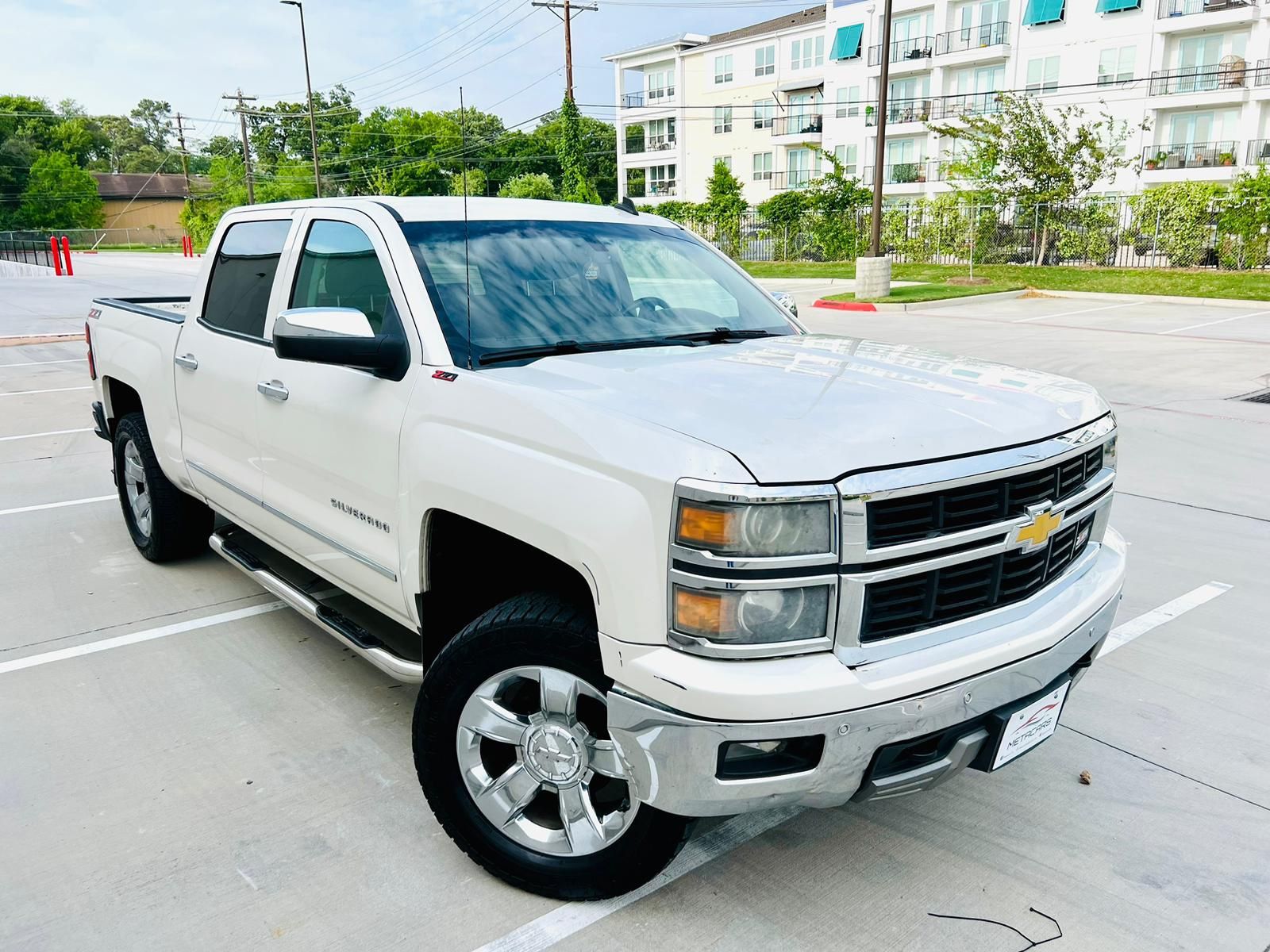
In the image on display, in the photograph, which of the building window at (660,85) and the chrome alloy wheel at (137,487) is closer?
the chrome alloy wheel at (137,487)

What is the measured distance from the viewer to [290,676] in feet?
13.7

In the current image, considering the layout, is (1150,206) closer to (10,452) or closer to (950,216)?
(950,216)

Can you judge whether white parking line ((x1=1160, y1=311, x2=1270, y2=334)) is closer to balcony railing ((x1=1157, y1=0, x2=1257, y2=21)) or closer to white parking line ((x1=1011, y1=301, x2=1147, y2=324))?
white parking line ((x1=1011, y1=301, x2=1147, y2=324))

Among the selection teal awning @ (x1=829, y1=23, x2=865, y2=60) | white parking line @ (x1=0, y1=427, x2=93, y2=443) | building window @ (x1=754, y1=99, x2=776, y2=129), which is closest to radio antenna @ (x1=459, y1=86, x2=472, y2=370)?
white parking line @ (x1=0, y1=427, x2=93, y2=443)

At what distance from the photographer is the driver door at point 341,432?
125 inches

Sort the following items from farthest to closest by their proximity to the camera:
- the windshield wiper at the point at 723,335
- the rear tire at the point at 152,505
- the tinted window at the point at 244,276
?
the rear tire at the point at 152,505, the tinted window at the point at 244,276, the windshield wiper at the point at 723,335

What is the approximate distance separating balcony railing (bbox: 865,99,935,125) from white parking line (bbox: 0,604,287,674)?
160 feet

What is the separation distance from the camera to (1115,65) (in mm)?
41000

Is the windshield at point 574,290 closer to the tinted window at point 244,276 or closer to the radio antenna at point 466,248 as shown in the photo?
the radio antenna at point 466,248

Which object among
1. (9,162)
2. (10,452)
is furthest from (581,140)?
(9,162)

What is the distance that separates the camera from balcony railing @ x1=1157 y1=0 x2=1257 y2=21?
123 ft

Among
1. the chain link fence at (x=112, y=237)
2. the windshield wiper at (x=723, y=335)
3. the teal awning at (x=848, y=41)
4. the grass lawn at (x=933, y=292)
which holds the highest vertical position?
the teal awning at (x=848, y=41)

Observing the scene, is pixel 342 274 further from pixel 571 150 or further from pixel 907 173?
pixel 907 173

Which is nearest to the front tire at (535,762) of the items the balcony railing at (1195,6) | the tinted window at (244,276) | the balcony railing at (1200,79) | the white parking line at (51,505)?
the tinted window at (244,276)
